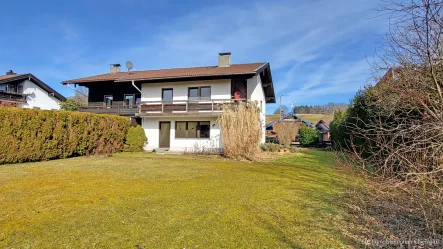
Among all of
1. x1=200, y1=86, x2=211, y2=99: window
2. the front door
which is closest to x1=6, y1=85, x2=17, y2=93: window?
the front door

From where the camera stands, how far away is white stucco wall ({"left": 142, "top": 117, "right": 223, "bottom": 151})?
16297mm

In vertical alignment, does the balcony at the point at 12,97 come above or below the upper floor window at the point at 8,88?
below

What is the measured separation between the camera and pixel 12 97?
895 inches

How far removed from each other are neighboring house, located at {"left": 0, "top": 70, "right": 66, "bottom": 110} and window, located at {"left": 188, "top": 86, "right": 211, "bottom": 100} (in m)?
16.9

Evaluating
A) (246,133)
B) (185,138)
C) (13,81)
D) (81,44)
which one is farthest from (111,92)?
Answer: (246,133)

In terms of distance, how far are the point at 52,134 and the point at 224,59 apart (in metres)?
13.6

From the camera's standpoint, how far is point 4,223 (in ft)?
11.2

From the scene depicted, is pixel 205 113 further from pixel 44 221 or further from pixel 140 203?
pixel 44 221

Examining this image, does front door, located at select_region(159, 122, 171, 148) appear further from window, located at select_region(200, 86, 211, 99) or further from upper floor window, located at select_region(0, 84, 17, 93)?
upper floor window, located at select_region(0, 84, 17, 93)

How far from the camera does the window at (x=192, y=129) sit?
16.8 m

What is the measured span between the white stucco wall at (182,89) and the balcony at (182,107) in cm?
80

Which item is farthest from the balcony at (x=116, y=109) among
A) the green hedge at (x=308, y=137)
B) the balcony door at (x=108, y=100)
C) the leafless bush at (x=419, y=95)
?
the green hedge at (x=308, y=137)

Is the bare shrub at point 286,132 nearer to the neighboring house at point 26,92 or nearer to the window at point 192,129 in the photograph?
the window at point 192,129

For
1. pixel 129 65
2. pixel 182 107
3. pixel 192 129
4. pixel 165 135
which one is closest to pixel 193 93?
pixel 182 107
